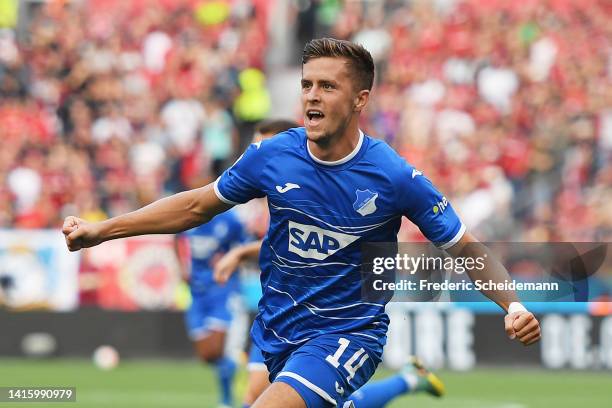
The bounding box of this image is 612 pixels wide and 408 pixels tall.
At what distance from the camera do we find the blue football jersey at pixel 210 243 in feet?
43.0

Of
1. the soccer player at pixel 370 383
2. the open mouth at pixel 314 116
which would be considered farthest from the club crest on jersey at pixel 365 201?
the soccer player at pixel 370 383

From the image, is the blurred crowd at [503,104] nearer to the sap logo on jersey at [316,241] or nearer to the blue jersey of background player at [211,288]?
the blue jersey of background player at [211,288]

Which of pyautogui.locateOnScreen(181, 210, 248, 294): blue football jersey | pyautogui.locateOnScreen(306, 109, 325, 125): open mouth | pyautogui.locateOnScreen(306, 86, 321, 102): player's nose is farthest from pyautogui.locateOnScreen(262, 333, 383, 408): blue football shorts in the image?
pyautogui.locateOnScreen(181, 210, 248, 294): blue football jersey

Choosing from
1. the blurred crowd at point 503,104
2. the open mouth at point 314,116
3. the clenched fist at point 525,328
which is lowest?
the clenched fist at point 525,328

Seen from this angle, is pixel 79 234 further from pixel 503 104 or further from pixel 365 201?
pixel 503 104

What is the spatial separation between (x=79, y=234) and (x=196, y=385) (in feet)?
29.2

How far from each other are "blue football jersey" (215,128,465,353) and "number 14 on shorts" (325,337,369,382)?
90 mm

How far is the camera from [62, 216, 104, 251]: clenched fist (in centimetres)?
645

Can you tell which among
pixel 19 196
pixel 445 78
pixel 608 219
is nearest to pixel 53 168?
pixel 19 196

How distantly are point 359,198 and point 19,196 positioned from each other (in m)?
13.5

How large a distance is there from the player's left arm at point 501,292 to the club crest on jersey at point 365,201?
464mm

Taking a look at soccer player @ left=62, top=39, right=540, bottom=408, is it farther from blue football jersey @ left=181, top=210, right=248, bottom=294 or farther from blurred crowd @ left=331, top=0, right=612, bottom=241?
blurred crowd @ left=331, top=0, right=612, bottom=241

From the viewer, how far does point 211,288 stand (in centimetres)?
1358

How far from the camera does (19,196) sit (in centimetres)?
1933
